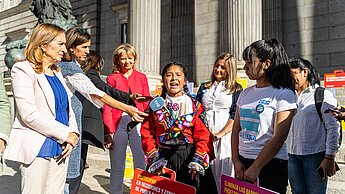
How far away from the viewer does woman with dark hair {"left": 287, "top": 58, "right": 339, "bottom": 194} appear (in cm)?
280

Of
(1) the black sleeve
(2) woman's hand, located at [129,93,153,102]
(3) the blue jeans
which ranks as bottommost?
(3) the blue jeans

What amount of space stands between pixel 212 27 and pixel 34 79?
423 inches

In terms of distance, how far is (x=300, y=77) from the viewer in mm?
3125

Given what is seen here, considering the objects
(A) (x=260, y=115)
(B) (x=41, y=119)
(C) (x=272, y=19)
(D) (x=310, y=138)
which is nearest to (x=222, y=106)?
(D) (x=310, y=138)

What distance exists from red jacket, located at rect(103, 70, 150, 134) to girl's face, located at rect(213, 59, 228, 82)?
3.10ft

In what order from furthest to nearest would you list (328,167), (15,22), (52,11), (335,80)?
(15,22) → (52,11) → (335,80) → (328,167)

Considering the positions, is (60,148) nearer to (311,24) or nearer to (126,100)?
(126,100)

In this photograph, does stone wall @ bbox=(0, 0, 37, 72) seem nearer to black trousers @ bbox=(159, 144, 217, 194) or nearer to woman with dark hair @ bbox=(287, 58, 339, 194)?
black trousers @ bbox=(159, 144, 217, 194)

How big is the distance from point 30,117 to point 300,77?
8.09ft

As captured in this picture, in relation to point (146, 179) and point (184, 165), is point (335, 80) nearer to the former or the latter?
point (184, 165)

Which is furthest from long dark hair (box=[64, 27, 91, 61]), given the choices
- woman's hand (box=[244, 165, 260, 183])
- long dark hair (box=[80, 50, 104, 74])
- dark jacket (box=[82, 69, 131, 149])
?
woman's hand (box=[244, 165, 260, 183])

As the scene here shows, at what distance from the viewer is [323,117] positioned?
113 inches

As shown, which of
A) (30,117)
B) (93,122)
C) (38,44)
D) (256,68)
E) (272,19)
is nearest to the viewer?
(30,117)

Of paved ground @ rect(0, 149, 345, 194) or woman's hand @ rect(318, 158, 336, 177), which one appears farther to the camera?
paved ground @ rect(0, 149, 345, 194)
